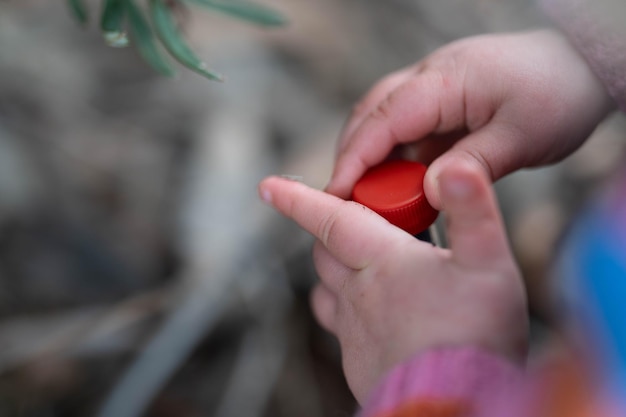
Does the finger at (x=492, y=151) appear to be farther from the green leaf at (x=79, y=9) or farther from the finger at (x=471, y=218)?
the green leaf at (x=79, y=9)

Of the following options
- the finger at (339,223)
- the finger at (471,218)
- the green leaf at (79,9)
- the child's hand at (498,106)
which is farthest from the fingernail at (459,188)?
the green leaf at (79,9)

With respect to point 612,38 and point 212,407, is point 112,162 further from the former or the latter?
point 612,38

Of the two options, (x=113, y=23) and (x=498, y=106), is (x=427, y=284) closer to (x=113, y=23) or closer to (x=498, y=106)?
(x=498, y=106)

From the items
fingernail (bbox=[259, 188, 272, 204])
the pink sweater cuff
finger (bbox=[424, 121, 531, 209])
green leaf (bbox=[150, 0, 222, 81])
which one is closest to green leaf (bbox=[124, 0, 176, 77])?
green leaf (bbox=[150, 0, 222, 81])

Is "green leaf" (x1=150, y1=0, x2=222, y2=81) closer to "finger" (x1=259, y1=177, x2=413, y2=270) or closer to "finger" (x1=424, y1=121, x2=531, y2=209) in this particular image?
"finger" (x1=259, y1=177, x2=413, y2=270)

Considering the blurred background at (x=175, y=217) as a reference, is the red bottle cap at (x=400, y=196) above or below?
above

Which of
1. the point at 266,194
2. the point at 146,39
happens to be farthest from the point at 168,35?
the point at 266,194
